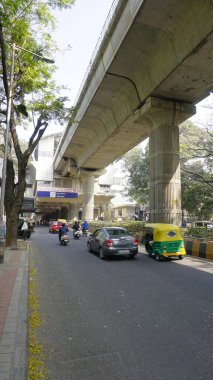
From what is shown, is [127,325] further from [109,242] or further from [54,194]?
[54,194]

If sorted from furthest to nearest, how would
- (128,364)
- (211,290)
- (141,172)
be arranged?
(141,172) → (211,290) → (128,364)

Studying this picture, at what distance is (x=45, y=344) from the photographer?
455 centimetres

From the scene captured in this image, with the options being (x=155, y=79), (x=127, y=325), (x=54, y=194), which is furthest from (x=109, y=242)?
(x=54, y=194)

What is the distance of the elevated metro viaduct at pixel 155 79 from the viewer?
11.9m

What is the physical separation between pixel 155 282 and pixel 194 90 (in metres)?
11.6

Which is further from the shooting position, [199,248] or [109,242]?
[199,248]

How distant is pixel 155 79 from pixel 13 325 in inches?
535

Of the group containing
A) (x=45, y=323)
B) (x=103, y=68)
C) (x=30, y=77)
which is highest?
(x=103, y=68)

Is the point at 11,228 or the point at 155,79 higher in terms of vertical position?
the point at 155,79

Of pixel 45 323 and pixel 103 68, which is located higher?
pixel 103 68

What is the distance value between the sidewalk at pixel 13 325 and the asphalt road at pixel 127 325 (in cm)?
38

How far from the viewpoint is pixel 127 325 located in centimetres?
530

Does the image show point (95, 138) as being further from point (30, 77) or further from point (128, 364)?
point (128, 364)

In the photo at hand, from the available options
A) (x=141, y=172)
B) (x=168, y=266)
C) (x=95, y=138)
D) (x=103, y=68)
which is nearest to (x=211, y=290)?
(x=168, y=266)
